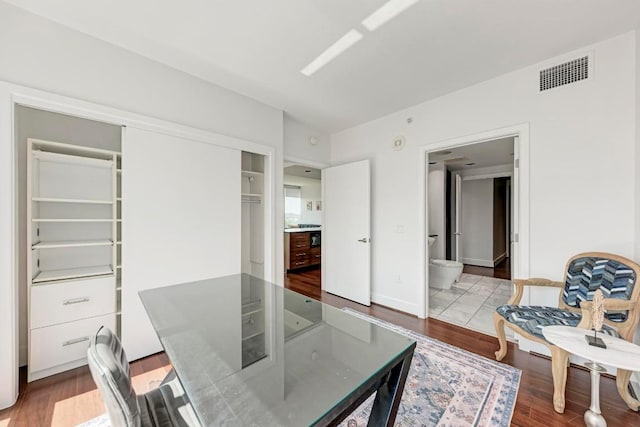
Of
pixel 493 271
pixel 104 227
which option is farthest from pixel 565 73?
pixel 493 271

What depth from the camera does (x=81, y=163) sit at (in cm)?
224

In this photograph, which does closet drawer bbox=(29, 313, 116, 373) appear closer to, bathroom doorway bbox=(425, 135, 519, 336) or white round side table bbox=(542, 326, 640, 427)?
white round side table bbox=(542, 326, 640, 427)

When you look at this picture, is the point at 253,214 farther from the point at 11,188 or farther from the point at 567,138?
the point at 567,138

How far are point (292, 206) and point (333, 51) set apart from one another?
5.37 metres

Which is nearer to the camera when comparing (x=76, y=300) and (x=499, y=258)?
(x=76, y=300)

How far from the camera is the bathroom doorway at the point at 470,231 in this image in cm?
339

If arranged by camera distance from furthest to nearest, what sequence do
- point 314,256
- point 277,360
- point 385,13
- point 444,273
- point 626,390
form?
point 314,256
point 444,273
point 385,13
point 626,390
point 277,360

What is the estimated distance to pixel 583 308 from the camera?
1.64 meters

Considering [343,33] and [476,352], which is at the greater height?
[343,33]

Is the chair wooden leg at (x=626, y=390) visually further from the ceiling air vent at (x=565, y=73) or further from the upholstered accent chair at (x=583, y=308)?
the ceiling air vent at (x=565, y=73)

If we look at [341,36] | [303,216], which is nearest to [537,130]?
[341,36]

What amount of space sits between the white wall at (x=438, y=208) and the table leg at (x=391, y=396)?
465 centimetres

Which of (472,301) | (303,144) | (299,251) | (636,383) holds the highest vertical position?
(303,144)

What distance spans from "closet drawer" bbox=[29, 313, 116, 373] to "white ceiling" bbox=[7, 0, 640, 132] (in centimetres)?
231
